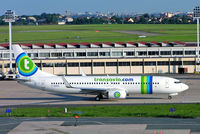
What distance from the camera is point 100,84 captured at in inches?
2662

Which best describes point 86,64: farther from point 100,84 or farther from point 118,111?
point 118,111

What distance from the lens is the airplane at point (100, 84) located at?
66625 mm

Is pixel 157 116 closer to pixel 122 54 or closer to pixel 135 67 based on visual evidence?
pixel 135 67

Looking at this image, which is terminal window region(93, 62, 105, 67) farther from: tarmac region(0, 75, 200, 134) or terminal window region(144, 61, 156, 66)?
tarmac region(0, 75, 200, 134)

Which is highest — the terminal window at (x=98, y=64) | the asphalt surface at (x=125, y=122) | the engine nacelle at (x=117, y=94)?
the terminal window at (x=98, y=64)

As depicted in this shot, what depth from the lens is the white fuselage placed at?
66.7 meters

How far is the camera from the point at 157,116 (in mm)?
51500

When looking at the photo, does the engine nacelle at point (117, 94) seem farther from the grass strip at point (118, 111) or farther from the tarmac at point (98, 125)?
the grass strip at point (118, 111)

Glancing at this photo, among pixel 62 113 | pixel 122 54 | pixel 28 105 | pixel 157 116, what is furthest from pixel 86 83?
pixel 122 54

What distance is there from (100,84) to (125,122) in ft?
63.7

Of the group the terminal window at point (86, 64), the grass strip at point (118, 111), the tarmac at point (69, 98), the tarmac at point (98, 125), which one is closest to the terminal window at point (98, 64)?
the terminal window at point (86, 64)

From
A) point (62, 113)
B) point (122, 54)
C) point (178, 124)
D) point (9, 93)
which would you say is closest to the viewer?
point (178, 124)

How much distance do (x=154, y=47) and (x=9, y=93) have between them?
52846 mm

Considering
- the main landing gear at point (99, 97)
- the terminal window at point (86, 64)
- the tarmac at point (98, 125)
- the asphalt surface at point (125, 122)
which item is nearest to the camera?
the tarmac at point (98, 125)
